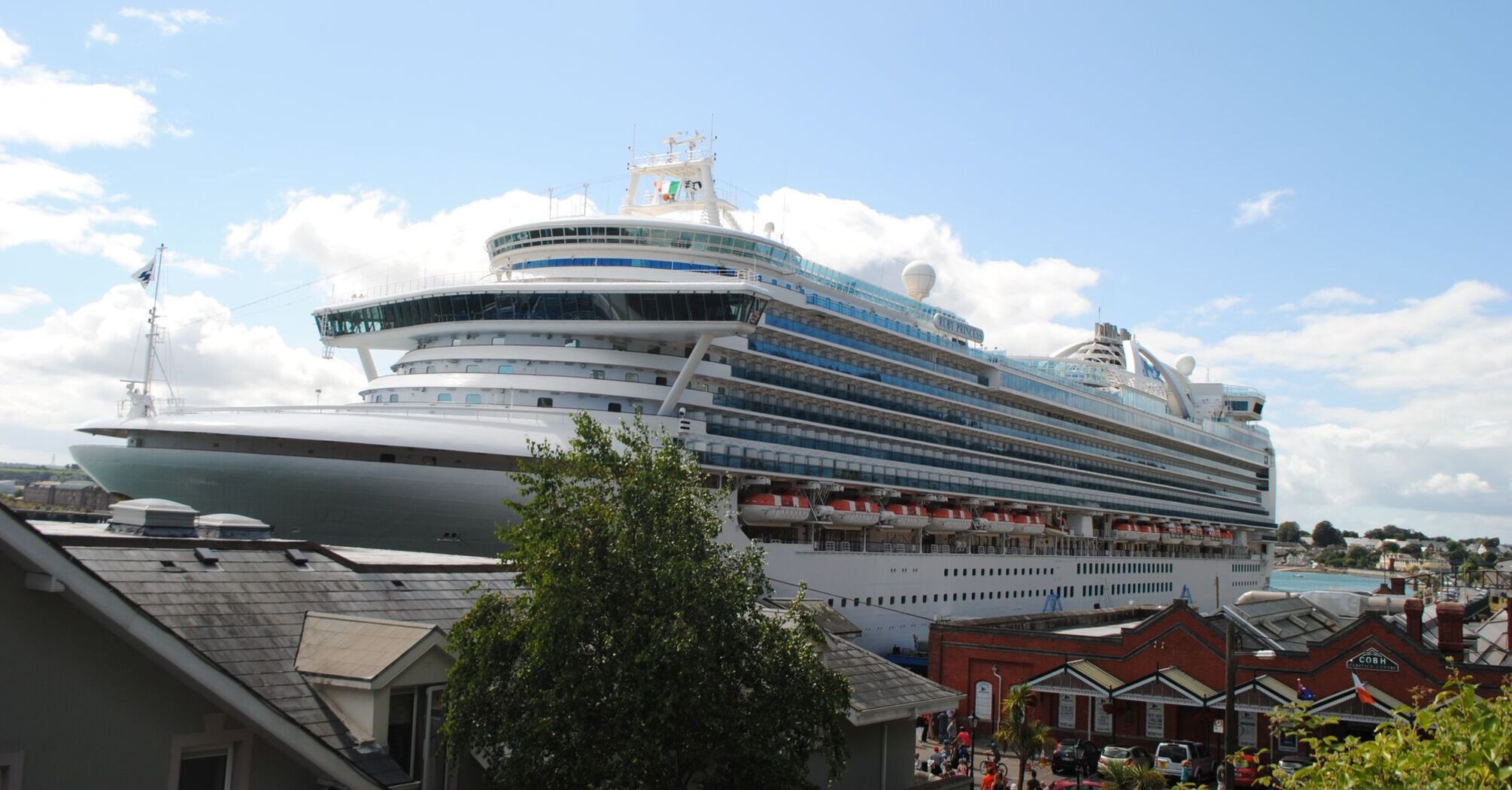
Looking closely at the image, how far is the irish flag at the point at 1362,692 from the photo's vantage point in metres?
25.5

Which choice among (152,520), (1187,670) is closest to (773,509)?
(1187,670)

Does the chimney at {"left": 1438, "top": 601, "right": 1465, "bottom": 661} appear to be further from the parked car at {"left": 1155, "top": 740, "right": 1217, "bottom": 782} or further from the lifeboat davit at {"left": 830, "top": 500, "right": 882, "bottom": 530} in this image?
the lifeboat davit at {"left": 830, "top": 500, "right": 882, "bottom": 530}

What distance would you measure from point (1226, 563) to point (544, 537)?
7929cm

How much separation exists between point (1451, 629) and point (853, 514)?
18.4 m

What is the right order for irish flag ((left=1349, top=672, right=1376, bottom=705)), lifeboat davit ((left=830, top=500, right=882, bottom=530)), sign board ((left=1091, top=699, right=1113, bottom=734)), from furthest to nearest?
lifeboat davit ((left=830, top=500, right=882, bottom=530)) < sign board ((left=1091, top=699, right=1113, bottom=734)) < irish flag ((left=1349, top=672, right=1376, bottom=705))

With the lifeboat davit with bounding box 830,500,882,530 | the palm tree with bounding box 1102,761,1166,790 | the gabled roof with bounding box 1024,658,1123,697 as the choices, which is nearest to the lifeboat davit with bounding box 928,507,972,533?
the lifeboat davit with bounding box 830,500,882,530

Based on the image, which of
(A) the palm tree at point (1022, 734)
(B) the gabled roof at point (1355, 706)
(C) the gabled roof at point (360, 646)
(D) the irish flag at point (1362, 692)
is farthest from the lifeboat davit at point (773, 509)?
(C) the gabled roof at point (360, 646)

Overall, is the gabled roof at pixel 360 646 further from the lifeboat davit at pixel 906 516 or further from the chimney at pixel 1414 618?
the lifeboat davit at pixel 906 516

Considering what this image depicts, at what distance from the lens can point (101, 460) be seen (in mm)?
31375

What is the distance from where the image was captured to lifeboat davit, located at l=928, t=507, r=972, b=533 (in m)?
46.4

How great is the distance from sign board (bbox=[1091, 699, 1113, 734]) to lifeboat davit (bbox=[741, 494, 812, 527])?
1097 centimetres

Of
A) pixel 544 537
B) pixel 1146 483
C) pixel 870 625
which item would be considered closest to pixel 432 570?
pixel 544 537

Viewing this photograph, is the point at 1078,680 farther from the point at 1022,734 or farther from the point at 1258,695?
the point at 1022,734

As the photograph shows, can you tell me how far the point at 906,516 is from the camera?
144 feet
